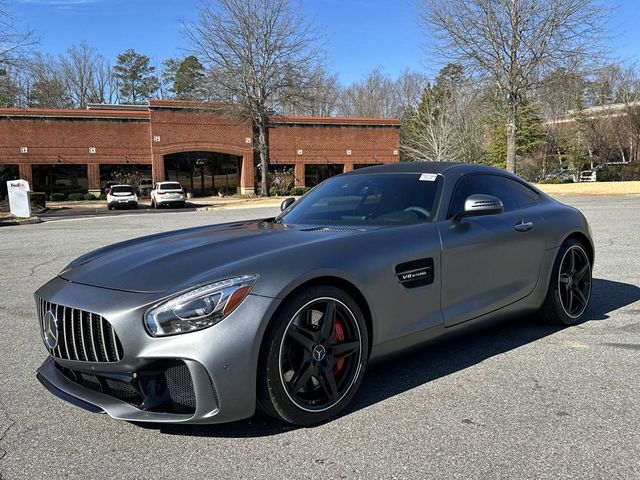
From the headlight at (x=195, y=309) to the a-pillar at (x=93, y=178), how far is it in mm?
44267

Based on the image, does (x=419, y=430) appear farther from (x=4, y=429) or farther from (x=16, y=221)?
(x=16, y=221)

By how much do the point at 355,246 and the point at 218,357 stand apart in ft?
3.62

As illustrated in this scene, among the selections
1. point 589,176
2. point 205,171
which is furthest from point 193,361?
point 589,176

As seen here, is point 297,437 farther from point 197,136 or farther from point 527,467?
point 197,136

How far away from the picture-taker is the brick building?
41.7 meters

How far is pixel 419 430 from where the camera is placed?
3.03 metres

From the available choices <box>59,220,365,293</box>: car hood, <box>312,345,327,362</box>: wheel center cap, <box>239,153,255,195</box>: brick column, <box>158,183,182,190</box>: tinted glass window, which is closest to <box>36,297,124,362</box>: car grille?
<box>59,220,365,293</box>: car hood

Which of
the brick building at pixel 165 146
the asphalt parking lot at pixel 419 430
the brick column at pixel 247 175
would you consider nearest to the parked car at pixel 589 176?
the brick building at pixel 165 146

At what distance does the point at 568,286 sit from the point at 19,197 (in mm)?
23457

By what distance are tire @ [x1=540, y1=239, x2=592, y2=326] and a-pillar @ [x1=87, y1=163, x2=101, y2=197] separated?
43.5 metres

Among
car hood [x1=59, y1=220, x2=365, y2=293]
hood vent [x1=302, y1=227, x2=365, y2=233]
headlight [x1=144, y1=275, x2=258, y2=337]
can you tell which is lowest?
headlight [x1=144, y1=275, x2=258, y2=337]

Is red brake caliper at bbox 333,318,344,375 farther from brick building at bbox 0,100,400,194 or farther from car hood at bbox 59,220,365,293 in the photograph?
brick building at bbox 0,100,400,194

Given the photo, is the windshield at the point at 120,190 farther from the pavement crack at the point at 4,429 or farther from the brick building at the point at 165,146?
the pavement crack at the point at 4,429

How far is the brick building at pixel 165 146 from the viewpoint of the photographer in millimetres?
41719
